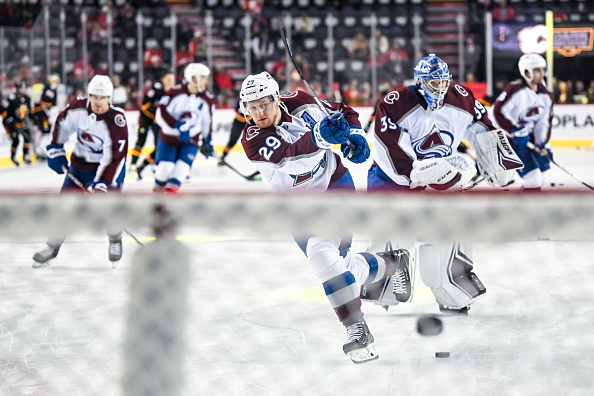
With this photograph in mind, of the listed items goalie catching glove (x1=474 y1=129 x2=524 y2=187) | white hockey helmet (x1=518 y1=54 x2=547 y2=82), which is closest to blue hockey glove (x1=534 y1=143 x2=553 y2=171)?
white hockey helmet (x1=518 y1=54 x2=547 y2=82)

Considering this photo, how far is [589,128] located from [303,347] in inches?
392

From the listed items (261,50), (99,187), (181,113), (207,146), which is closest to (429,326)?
(99,187)

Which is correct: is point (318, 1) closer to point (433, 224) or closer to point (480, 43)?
point (480, 43)

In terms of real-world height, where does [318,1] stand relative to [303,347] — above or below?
above

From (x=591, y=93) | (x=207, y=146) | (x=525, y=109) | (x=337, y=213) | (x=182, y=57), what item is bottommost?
(x=207, y=146)

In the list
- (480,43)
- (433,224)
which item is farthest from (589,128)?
(433,224)

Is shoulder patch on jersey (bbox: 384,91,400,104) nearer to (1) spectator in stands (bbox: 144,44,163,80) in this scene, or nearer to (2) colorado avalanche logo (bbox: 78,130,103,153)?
(2) colorado avalanche logo (bbox: 78,130,103,153)

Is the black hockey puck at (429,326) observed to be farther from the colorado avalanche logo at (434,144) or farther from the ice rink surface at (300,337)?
the colorado avalanche logo at (434,144)

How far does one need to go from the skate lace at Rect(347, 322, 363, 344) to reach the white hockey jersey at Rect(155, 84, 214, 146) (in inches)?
149

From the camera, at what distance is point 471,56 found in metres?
12.4

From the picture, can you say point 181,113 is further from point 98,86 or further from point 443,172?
point 443,172

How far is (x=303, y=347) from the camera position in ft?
9.59

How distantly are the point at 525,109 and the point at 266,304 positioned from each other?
121 inches

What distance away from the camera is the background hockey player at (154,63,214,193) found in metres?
6.20
